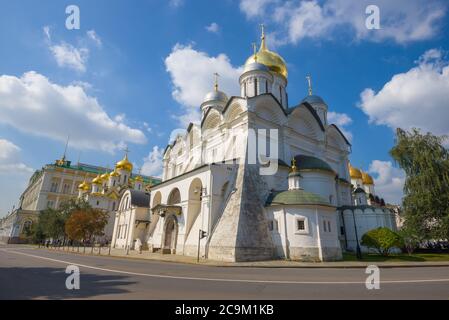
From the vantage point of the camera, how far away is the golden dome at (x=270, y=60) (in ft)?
111

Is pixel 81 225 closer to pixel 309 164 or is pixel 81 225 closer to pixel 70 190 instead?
pixel 309 164

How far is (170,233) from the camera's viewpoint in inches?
1038

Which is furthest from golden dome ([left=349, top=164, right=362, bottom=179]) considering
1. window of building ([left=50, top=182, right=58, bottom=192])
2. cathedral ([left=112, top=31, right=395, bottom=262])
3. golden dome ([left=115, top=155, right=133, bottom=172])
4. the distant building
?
window of building ([left=50, top=182, right=58, bottom=192])

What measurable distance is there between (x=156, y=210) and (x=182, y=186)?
414cm

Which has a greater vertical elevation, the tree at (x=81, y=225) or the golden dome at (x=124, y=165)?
the golden dome at (x=124, y=165)

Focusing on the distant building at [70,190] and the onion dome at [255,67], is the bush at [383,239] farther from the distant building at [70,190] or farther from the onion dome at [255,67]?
the distant building at [70,190]

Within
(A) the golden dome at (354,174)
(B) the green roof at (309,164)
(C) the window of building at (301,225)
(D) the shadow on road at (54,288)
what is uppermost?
(A) the golden dome at (354,174)

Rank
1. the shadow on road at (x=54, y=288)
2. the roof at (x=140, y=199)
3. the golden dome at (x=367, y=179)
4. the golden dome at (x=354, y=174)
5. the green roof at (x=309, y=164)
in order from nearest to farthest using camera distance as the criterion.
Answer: the shadow on road at (x=54, y=288) < the green roof at (x=309, y=164) < the roof at (x=140, y=199) < the golden dome at (x=354, y=174) < the golden dome at (x=367, y=179)

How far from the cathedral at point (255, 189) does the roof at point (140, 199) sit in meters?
0.12

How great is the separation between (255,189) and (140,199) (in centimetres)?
1856

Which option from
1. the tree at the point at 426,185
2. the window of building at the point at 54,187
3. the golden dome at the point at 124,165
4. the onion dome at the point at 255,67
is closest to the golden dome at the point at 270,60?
the onion dome at the point at 255,67

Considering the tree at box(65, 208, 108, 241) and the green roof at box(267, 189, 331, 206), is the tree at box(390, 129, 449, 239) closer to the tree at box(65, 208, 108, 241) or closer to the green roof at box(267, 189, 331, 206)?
the green roof at box(267, 189, 331, 206)

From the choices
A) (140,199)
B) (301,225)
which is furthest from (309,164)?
(140,199)
